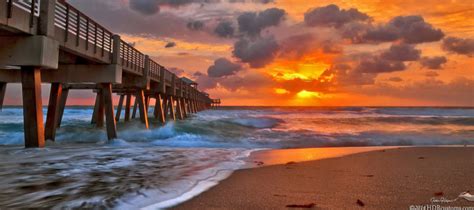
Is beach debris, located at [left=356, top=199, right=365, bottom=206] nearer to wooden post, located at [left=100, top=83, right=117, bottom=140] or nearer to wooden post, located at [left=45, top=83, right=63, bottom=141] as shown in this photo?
wooden post, located at [left=100, top=83, right=117, bottom=140]

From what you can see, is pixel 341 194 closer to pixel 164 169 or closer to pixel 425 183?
pixel 425 183

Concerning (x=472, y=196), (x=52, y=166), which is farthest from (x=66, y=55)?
(x=472, y=196)

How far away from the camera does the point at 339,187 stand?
196 inches

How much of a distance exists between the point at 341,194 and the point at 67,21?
9.27m

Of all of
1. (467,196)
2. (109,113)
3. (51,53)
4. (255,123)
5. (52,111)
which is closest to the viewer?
(467,196)

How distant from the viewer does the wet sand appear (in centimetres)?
407

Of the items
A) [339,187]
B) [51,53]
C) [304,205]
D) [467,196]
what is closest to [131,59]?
[51,53]

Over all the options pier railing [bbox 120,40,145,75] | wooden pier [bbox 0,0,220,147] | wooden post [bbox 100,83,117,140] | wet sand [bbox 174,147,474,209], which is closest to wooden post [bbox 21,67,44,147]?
wooden pier [bbox 0,0,220,147]

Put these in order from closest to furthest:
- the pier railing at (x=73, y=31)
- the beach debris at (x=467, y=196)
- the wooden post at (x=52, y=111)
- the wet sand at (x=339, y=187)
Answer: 1. the wet sand at (x=339, y=187)
2. the beach debris at (x=467, y=196)
3. the pier railing at (x=73, y=31)
4. the wooden post at (x=52, y=111)

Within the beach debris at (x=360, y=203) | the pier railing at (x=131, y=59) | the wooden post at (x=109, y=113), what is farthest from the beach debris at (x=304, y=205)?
the pier railing at (x=131, y=59)

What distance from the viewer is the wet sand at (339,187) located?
4.07 m

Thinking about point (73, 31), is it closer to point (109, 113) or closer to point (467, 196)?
point (109, 113)

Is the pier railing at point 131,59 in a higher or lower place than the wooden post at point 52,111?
higher

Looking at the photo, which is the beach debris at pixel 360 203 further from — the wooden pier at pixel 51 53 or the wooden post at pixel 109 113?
the wooden post at pixel 109 113
